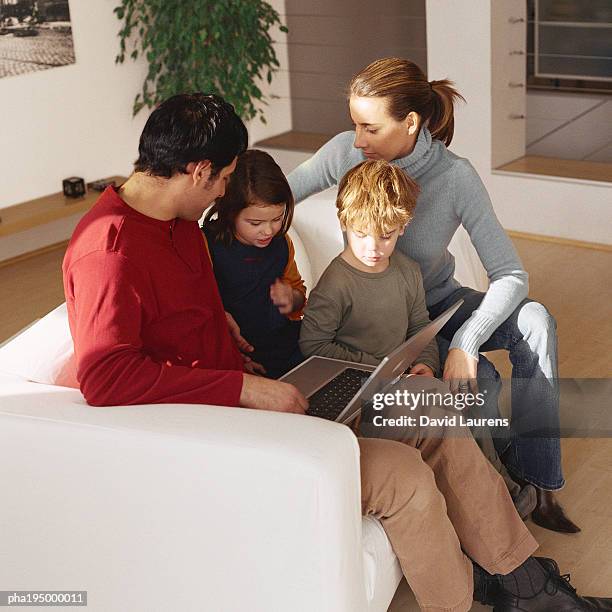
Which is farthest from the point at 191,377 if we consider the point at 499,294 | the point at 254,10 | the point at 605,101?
the point at 605,101

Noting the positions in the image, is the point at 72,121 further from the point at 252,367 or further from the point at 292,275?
the point at 252,367

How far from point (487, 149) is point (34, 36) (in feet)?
7.40

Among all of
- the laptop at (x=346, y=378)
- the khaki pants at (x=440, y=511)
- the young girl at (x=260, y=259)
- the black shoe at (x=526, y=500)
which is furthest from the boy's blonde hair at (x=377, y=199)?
the black shoe at (x=526, y=500)

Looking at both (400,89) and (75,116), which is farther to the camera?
(75,116)

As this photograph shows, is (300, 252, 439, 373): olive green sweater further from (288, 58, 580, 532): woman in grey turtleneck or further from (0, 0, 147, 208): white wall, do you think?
(0, 0, 147, 208): white wall

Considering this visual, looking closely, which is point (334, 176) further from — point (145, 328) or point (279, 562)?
point (279, 562)

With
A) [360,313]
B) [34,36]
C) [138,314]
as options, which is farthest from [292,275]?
[34,36]

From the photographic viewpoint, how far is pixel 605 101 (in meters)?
6.82

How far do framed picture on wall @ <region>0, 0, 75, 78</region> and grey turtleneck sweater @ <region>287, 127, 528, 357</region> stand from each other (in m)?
2.88

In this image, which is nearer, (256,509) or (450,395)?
(256,509)

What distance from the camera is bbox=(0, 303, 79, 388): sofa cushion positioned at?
7.43 feet

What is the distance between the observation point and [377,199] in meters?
2.46

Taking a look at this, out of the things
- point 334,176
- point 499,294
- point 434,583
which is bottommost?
point 434,583

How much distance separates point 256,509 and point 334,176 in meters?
1.26
